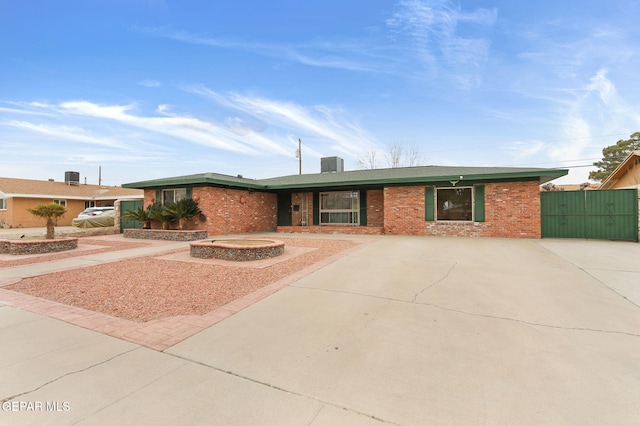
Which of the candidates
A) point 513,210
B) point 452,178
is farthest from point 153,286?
point 513,210

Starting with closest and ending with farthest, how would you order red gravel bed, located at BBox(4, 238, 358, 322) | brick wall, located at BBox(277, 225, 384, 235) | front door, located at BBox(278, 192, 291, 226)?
1. red gravel bed, located at BBox(4, 238, 358, 322)
2. brick wall, located at BBox(277, 225, 384, 235)
3. front door, located at BBox(278, 192, 291, 226)

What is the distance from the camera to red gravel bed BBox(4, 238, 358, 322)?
4035 mm

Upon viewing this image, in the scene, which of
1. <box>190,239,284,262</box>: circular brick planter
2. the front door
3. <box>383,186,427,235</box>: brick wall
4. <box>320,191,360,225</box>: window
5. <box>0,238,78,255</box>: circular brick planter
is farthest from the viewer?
the front door

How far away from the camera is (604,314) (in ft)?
11.6

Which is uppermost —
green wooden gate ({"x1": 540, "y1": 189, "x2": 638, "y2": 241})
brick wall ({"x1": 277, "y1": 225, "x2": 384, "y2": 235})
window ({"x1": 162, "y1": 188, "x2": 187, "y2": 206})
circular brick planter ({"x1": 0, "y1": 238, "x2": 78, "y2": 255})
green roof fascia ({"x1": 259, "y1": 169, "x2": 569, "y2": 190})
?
green roof fascia ({"x1": 259, "y1": 169, "x2": 569, "y2": 190})

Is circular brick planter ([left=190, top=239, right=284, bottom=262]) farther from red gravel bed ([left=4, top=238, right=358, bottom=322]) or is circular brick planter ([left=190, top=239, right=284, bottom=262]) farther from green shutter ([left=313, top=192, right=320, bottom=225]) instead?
green shutter ([left=313, top=192, right=320, bottom=225])

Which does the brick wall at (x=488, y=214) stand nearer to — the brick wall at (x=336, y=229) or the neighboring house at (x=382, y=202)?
the neighboring house at (x=382, y=202)

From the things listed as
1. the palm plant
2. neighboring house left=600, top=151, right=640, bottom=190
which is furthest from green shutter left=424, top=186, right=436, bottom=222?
neighboring house left=600, top=151, right=640, bottom=190

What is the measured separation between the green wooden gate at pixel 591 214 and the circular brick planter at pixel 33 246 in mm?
18606

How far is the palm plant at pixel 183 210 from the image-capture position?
41.1ft

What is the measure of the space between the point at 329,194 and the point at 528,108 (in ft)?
41.5

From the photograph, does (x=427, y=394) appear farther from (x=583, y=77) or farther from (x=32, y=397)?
(x=583, y=77)

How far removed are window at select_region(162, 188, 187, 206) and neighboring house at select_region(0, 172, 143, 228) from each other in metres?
12.5

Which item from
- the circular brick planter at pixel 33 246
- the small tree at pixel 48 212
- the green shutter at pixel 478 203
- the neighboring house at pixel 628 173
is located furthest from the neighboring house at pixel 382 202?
the neighboring house at pixel 628 173
